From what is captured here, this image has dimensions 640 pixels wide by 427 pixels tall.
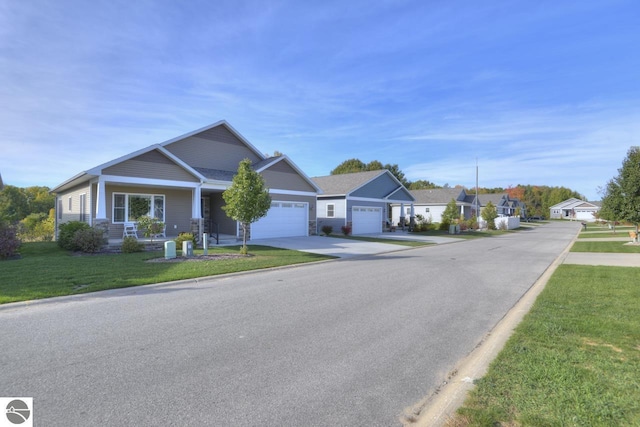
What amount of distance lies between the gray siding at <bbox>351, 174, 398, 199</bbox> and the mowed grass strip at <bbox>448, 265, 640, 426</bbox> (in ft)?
73.5

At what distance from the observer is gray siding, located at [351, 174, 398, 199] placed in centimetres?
2912

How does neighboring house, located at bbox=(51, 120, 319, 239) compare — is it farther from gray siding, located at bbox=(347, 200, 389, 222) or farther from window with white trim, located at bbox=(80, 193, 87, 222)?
gray siding, located at bbox=(347, 200, 389, 222)

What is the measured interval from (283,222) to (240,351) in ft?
60.2

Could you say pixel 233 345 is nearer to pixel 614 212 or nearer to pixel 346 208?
pixel 346 208

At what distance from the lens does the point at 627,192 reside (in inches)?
842

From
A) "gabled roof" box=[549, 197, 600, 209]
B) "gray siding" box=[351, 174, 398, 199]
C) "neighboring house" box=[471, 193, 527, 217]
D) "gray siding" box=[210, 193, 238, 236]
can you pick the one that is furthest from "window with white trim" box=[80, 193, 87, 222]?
"gabled roof" box=[549, 197, 600, 209]

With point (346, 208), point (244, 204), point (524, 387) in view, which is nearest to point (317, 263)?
point (244, 204)

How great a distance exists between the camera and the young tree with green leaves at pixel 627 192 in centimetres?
2095

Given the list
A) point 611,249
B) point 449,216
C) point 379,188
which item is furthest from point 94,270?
point 449,216

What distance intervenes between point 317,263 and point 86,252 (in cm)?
894

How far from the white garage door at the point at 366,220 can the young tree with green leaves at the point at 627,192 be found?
51.7 feet

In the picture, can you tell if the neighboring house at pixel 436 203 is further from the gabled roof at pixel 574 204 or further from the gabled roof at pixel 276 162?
the gabled roof at pixel 574 204

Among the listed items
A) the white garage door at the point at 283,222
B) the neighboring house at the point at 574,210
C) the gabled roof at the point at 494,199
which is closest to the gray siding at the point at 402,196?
the white garage door at the point at 283,222

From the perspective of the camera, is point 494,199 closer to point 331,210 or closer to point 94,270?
point 331,210
